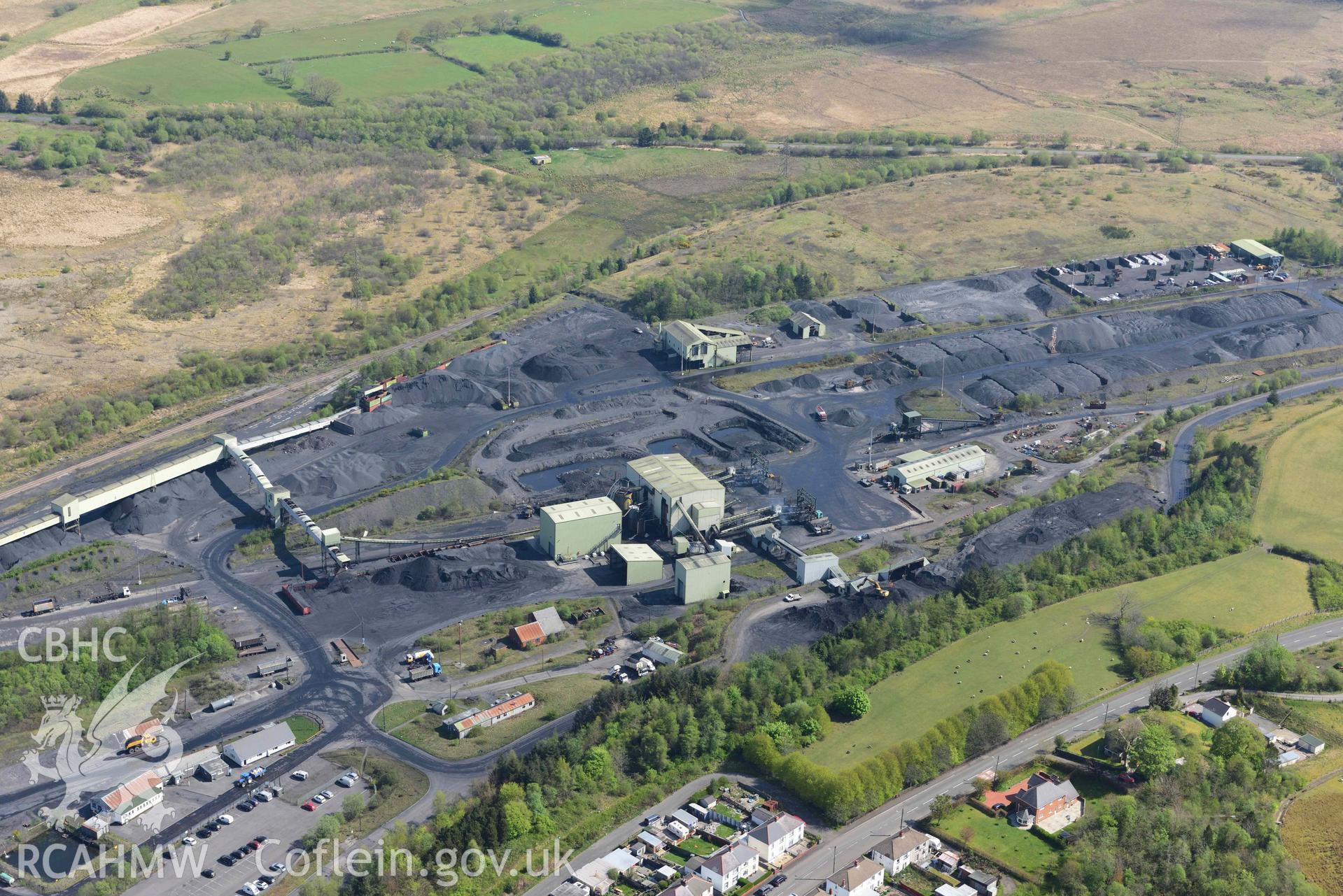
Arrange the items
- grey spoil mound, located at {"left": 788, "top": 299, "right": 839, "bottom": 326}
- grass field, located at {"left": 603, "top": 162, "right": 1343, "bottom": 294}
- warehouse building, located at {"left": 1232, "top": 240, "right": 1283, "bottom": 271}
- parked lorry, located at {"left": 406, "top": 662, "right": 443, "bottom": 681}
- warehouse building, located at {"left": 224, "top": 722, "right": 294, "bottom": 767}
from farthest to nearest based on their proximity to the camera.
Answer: warehouse building, located at {"left": 1232, "top": 240, "right": 1283, "bottom": 271} → grass field, located at {"left": 603, "top": 162, "right": 1343, "bottom": 294} → grey spoil mound, located at {"left": 788, "top": 299, "right": 839, "bottom": 326} → parked lorry, located at {"left": 406, "top": 662, "right": 443, "bottom": 681} → warehouse building, located at {"left": 224, "top": 722, "right": 294, "bottom": 767}

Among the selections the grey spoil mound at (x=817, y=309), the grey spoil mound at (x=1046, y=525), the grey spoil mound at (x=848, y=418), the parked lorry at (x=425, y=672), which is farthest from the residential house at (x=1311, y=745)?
the grey spoil mound at (x=817, y=309)

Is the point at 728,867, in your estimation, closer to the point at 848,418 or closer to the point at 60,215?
the point at 848,418

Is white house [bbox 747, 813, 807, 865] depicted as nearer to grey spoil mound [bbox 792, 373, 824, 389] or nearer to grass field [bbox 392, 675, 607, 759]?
grass field [bbox 392, 675, 607, 759]

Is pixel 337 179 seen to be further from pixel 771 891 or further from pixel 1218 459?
pixel 771 891

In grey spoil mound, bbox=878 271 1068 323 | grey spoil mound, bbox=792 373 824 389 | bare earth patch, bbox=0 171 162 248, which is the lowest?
grey spoil mound, bbox=792 373 824 389

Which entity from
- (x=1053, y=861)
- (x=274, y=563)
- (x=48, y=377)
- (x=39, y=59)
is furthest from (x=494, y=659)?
(x=39, y=59)

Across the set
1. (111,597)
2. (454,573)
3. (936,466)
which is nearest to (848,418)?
(936,466)

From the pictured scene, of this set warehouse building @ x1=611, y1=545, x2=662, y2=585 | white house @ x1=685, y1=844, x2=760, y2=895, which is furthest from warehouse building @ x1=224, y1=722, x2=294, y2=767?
warehouse building @ x1=611, y1=545, x2=662, y2=585

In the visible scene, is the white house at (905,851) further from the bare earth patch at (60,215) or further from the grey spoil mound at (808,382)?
the bare earth patch at (60,215)
